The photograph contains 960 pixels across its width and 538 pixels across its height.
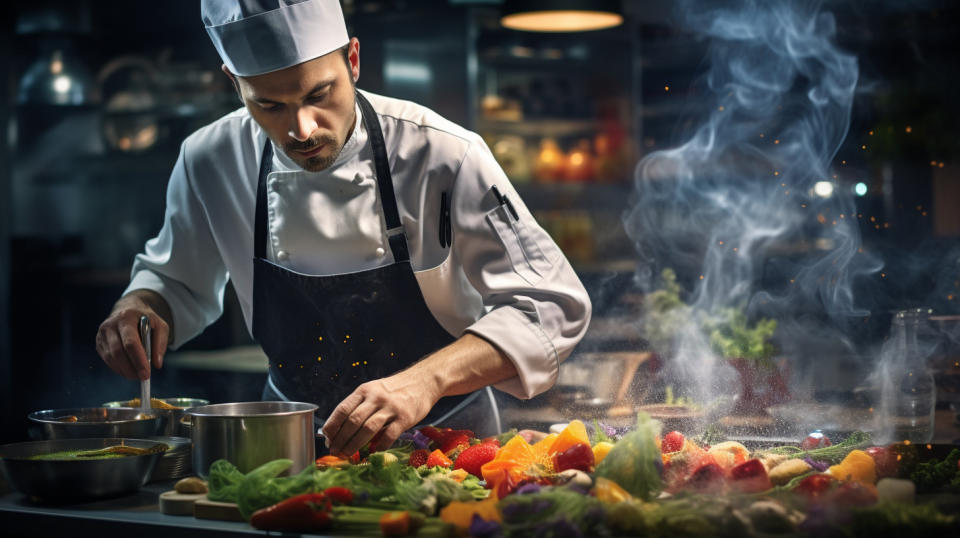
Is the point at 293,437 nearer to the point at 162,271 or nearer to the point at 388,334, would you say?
the point at 388,334

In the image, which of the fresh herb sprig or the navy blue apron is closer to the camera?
the fresh herb sprig

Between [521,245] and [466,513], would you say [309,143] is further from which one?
[466,513]

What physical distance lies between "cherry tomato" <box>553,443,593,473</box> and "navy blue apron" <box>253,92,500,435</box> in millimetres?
743

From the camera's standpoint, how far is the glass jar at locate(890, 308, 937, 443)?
2230 millimetres

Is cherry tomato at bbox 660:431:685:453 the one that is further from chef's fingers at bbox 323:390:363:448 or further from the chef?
chef's fingers at bbox 323:390:363:448

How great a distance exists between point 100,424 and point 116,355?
0.36 meters

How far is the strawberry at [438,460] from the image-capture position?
6.09 ft

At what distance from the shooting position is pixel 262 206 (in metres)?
2.46

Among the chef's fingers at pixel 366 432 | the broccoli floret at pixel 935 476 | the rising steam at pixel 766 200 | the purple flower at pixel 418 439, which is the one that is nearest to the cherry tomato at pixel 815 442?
the broccoli floret at pixel 935 476

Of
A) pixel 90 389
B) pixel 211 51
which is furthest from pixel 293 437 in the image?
pixel 211 51

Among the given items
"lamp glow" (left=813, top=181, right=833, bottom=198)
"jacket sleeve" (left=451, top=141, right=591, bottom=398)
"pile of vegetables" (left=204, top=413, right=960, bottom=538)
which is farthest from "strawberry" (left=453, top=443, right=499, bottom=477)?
"lamp glow" (left=813, top=181, right=833, bottom=198)

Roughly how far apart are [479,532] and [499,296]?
852 mm

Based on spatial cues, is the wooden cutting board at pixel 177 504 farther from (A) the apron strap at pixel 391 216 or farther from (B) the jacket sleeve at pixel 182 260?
(B) the jacket sleeve at pixel 182 260

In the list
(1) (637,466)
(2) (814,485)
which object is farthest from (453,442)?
(2) (814,485)
